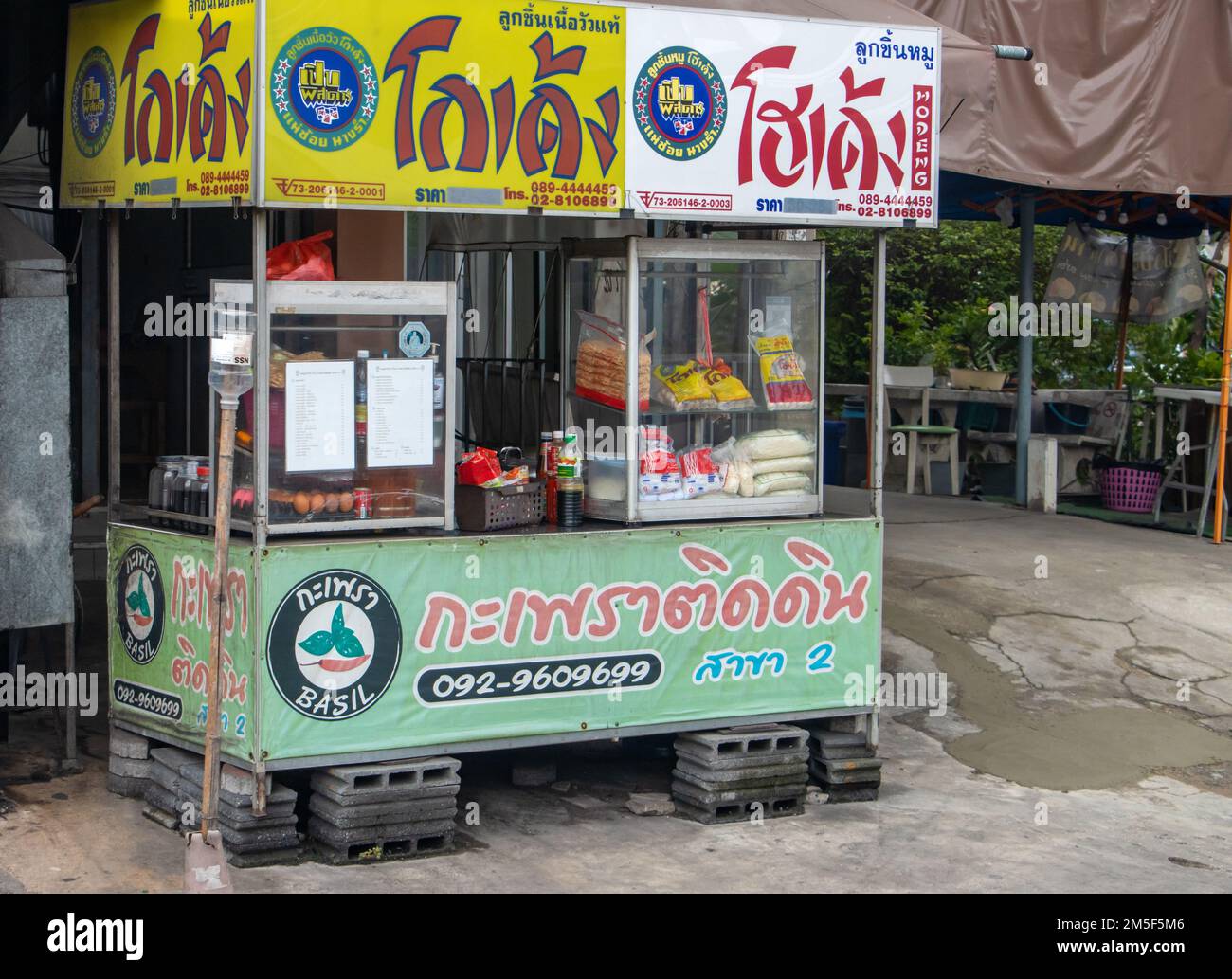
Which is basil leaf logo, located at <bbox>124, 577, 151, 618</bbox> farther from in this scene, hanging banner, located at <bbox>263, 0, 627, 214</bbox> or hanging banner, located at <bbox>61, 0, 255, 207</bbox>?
hanging banner, located at <bbox>263, 0, 627, 214</bbox>

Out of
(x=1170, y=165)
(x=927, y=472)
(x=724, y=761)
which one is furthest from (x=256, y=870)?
(x=927, y=472)

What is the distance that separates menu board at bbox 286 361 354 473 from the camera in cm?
641

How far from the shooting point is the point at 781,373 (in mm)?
7742

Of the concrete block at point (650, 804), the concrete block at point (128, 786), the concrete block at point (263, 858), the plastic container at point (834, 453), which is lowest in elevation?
the concrete block at point (650, 804)

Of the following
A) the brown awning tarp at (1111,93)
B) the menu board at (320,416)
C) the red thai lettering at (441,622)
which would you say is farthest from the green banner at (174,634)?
the brown awning tarp at (1111,93)

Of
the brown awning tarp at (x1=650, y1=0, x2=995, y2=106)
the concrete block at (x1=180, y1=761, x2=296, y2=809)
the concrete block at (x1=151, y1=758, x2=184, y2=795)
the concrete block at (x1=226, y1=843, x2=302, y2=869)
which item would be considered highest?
the brown awning tarp at (x1=650, y1=0, x2=995, y2=106)

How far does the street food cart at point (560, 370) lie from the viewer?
6248 millimetres

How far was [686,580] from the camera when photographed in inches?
282

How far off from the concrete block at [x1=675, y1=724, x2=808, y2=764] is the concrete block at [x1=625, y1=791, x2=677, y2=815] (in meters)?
0.28

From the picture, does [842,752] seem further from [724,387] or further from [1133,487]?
[1133,487]

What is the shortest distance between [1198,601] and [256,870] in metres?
7.25

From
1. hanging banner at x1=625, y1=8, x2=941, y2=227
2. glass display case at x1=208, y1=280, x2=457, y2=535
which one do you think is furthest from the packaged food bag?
glass display case at x1=208, y1=280, x2=457, y2=535

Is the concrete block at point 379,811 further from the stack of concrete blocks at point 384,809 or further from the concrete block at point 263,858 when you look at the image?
the concrete block at point 263,858

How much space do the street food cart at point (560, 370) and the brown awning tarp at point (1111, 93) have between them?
4.11 m
